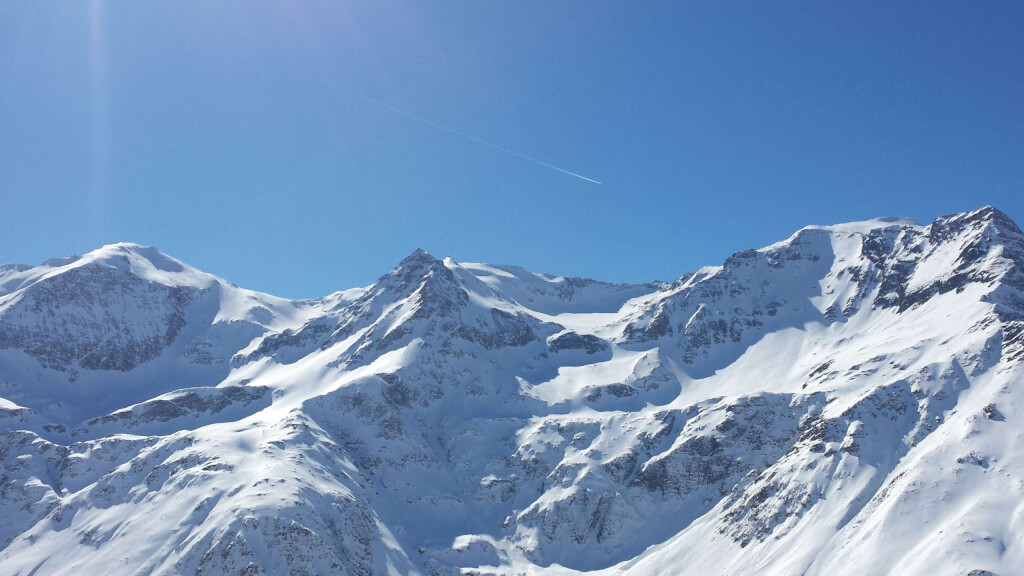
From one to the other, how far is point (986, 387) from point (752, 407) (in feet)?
178

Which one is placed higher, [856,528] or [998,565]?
[856,528]

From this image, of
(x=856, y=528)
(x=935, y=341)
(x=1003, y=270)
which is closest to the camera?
(x=856, y=528)

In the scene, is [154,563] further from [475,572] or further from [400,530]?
[475,572]

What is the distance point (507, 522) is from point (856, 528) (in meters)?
84.9

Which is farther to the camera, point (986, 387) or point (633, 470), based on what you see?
point (633, 470)

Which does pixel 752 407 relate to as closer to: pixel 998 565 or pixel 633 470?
pixel 633 470

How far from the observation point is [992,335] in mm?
167375

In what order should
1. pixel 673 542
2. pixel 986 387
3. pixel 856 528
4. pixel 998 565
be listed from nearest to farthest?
1. pixel 998 565
2. pixel 856 528
3. pixel 986 387
4. pixel 673 542

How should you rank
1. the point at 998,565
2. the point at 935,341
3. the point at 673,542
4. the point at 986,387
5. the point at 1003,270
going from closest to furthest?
the point at 998,565
the point at 986,387
the point at 673,542
the point at 935,341
the point at 1003,270

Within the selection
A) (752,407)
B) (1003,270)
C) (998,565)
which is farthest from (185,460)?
(1003,270)

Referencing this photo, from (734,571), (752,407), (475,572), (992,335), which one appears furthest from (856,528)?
(475,572)

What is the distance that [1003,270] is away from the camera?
198 metres

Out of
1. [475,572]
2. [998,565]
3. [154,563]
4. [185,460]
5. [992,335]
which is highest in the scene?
[185,460]

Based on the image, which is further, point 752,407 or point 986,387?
point 752,407
